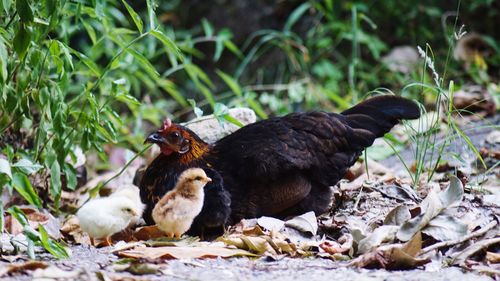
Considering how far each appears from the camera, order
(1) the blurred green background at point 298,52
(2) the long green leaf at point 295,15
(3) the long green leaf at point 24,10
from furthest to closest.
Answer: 1. (2) the long green leaf at point 295,15
2. (1) the blurred green background at point 298,52
3. (3) the long green leaf at point 24,10

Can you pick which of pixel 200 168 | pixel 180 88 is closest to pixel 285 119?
pixel 200 168

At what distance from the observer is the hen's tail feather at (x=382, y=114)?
175 inches

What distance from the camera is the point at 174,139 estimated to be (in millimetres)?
4266

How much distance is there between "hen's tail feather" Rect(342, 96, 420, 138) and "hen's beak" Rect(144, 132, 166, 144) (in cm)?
101

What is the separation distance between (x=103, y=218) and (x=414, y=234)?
1366mm

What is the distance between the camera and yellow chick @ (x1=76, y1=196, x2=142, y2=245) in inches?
150

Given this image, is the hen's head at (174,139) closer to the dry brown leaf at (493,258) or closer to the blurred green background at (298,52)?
the blurred green background at (298,52)

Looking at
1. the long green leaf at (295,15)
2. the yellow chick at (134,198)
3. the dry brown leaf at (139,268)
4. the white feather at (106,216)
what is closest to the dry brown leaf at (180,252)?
the dry brown leaf at (139,268)

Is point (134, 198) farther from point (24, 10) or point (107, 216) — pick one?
point (24, 10)

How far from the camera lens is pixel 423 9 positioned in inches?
325

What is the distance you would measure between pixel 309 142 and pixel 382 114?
44 cm

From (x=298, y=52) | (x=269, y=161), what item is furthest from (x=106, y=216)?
(x=298, y=52)

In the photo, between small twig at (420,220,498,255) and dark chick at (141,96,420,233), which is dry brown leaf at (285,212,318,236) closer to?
dark chick at (141,96,420,233)

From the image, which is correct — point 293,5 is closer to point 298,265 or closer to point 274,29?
point 274,29
